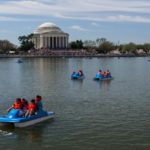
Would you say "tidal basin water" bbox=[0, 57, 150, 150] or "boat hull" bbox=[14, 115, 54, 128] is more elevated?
"boat hull" bbox=[14, 115, 54, 128]

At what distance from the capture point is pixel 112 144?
20250 millimetres

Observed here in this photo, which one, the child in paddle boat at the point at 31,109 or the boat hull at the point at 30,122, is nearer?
the boat hull at the point at 30,122

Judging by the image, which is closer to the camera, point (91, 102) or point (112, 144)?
point (112, 144)

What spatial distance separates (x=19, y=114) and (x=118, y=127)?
5.45 meters

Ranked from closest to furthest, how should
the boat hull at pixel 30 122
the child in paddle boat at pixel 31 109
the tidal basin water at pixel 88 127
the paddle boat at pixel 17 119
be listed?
1. the tidal basin water at pixel 88 127
2. the paddle boat at pixel 17 119
3. the boat hull at pixel 30 122
4. the child in paddle boat at pixel 31 109

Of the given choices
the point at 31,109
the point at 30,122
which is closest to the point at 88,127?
the point at 30,122

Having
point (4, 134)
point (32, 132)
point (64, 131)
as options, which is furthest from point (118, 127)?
point (4, 134)

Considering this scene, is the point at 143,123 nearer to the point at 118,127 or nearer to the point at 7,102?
the point at 118,127

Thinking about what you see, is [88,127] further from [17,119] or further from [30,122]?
[17,119]

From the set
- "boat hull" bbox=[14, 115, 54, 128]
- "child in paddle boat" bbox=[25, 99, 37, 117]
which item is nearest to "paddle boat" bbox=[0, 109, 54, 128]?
"boat hull" bbox=[14, 115, 54, 128]

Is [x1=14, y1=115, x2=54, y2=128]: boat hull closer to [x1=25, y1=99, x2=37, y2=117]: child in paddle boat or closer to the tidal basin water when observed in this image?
the tidal basin water

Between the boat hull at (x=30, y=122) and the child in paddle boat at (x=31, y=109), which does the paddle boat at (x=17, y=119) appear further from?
the child in paddle boat at (x=31, y=109)

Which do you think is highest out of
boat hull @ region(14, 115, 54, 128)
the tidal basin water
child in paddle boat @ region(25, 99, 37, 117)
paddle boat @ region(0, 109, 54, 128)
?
child in paddle boat @ region(25, 99, 37, 117)

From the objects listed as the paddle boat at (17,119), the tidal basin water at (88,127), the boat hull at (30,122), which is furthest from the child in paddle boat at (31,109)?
the tidal basin water at (88,127)
